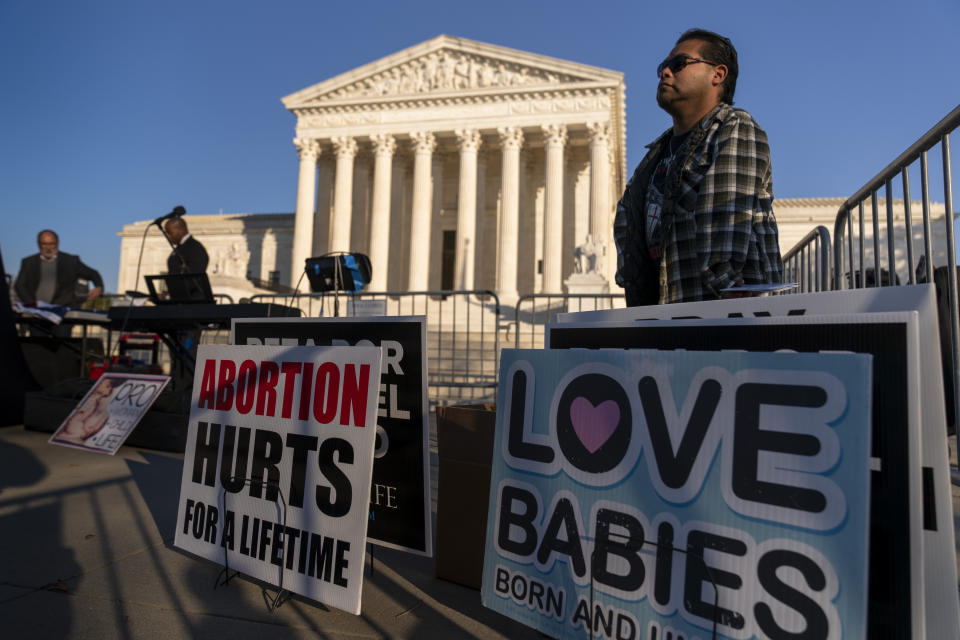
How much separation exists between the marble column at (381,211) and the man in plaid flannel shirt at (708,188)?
2649 cm

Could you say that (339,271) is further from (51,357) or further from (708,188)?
(708,188)

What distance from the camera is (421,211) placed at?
2886 centimetres

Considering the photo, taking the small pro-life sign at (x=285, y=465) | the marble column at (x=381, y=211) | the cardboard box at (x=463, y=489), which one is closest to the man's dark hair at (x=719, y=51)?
the cardboard box at (x=463, y=489)

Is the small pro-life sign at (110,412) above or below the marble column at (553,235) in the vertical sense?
below

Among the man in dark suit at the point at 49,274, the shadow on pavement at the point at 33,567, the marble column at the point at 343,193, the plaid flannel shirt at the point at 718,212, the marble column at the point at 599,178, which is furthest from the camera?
the marble column at the point at 343,193

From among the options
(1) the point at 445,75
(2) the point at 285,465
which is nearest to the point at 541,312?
(1) the point at 445,75

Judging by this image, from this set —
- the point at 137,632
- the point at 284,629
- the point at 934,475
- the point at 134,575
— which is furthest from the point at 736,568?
the point at 134,575

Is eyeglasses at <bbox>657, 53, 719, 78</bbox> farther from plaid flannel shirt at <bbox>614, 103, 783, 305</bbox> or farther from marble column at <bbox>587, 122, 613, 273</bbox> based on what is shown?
marble column at <bbox>587, 122, 613, 273</bbox>

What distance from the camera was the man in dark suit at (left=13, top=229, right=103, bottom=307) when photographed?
7.73 meters

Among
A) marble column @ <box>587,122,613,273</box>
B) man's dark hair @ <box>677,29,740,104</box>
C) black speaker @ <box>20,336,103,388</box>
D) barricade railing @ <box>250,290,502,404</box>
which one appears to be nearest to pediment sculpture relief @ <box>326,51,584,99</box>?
marble column @ <box>587,122,613,273</box>

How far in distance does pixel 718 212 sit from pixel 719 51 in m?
0.82

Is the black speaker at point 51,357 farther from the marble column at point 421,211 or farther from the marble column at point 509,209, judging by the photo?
the marble column at point 421,211

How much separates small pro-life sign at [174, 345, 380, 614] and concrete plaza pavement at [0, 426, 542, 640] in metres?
0.12

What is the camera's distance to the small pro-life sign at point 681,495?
1303 mm
